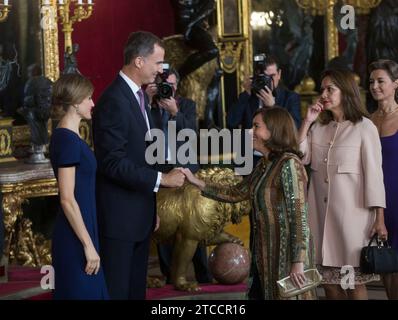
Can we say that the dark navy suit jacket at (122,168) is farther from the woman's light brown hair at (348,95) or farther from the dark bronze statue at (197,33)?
the dark bronze statue at (197,33)

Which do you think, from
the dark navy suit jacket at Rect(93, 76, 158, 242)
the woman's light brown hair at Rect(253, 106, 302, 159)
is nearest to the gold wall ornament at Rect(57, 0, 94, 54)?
the dark navy suit jacket at Rect(93, 76, 158, 242)

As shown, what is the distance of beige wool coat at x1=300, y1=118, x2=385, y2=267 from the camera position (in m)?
5.74

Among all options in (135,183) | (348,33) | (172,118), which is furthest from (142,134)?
(348,33)

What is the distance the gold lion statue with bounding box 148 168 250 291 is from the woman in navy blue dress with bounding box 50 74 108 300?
1.99 m

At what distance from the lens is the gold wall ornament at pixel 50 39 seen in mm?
9750

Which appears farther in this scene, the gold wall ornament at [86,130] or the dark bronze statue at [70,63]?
the gold wall ornament at [86,130]

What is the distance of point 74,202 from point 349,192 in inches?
61.2

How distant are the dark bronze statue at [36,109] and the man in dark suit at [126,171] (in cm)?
342

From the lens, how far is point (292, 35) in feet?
44.1

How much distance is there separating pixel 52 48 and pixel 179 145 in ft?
8.63

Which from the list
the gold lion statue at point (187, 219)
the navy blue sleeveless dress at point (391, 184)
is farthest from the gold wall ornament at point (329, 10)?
the navy blue sleeveless dress at point (391, 184)

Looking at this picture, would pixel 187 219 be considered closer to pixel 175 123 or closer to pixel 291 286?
pixel 175 123
